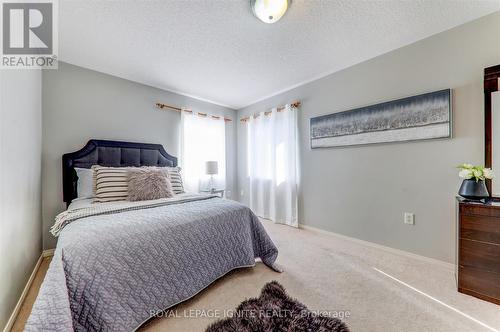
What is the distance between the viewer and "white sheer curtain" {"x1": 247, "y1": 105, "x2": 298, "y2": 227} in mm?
3252

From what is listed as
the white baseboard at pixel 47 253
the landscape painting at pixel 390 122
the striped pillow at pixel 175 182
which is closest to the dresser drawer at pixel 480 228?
the landscape painting at pixel 390 122

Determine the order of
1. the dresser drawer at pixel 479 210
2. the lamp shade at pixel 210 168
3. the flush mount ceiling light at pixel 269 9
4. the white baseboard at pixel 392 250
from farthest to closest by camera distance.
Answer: the lamp shade at pixel 210 168 → the white baseboard at pixel 392 250 → the flush mount ceiling light at pixel 269 9 → the dresser drawer at pixel 479 210

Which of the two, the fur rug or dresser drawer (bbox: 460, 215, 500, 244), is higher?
dresser drawer (bbox: 460, 215, 500, 244)

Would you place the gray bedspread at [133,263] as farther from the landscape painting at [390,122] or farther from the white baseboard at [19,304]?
the landscape painting at [390,122]

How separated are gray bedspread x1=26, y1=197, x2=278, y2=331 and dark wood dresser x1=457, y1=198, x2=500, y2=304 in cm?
177

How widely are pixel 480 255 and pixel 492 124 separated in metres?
1.13

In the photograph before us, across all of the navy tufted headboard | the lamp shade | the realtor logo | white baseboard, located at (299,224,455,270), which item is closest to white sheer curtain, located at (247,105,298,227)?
white baseboard, located at (299,224,455,270)

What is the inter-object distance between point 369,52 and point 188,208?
2.70 m

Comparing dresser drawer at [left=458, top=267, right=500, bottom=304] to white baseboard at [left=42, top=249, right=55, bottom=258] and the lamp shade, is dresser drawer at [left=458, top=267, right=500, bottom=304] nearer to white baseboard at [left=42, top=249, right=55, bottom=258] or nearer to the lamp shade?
the lamp shade

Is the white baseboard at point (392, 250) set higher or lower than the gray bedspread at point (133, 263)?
lower

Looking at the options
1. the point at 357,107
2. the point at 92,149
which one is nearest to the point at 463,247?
the point at 357,107

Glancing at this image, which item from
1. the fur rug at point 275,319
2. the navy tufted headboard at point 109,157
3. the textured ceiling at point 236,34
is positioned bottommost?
the fur rug at point 275,319

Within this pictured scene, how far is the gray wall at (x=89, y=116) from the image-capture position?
232 cm

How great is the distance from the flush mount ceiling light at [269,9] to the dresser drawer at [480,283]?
256 centimetres
